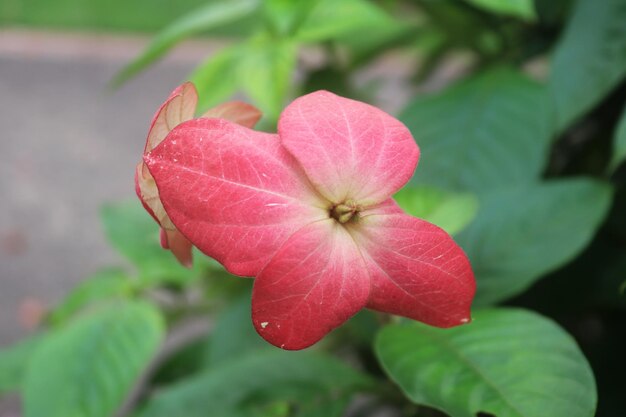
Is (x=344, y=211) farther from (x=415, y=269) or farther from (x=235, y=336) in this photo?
(x=235, y=336)

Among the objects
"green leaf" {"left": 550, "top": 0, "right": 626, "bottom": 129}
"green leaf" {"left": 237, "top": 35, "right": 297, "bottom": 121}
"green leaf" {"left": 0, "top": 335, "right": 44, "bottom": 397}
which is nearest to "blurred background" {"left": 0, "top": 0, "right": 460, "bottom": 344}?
"green leaf" {"left": 0, "top": 335, "right": 44, "bottom": 397}

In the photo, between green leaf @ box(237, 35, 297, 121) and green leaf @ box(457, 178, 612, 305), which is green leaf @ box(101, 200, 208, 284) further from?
green leaf @ box(457, 178, 612, 305)

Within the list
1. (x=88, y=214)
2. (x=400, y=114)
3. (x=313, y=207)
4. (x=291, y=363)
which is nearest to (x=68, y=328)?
(x=291, y=363)

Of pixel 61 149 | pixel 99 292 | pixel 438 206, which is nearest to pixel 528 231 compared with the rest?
pixel 438 206

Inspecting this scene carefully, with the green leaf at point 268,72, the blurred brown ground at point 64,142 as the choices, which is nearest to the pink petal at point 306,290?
the green leaf at point 268,72

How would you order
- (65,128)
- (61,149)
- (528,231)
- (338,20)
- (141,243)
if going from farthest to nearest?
(65,128)
(61,149)
(141,243)
(338,20)
(528,231)

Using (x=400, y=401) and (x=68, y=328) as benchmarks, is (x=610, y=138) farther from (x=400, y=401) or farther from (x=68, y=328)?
(x=68, y=328)
